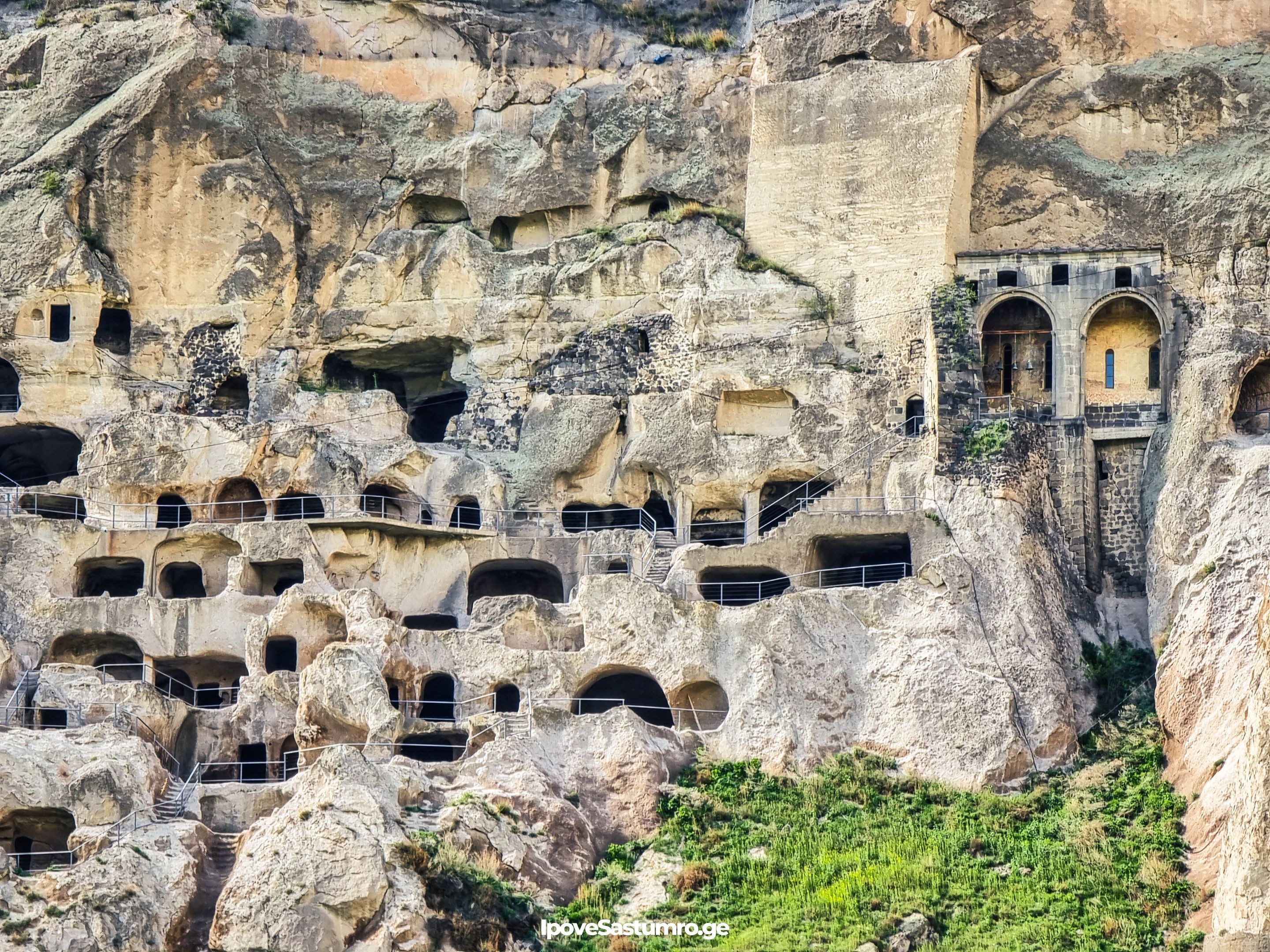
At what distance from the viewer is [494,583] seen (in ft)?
189

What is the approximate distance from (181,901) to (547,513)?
51.4 feet

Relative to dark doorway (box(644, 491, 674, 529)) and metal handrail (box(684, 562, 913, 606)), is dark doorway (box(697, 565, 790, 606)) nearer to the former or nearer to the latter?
metal handrail (box(684, 562, 913, 606))

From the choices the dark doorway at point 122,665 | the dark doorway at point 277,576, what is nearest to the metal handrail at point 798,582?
the dark doorway at point 277,576

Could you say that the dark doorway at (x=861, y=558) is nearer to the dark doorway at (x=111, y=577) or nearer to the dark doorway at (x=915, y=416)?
the dark doorway at (x=915, y=416)

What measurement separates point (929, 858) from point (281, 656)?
1610 cm

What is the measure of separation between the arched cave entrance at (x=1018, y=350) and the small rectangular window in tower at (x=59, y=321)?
21.3 metres

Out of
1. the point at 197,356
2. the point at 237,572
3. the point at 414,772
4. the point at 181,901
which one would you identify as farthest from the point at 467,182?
the point at 181,901

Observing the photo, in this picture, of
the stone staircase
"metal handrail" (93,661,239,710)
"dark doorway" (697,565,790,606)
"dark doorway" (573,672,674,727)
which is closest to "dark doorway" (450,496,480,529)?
"dark doorway" (573,672,674,727)

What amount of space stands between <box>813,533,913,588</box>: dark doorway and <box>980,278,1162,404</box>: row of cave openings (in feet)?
13.6

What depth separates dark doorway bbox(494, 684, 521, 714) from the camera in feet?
168

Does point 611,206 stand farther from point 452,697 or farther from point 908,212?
point 452,697

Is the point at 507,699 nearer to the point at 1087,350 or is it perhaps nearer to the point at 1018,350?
the point at 1018,350

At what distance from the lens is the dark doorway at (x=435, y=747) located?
165 feet

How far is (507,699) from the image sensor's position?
2029 inches
